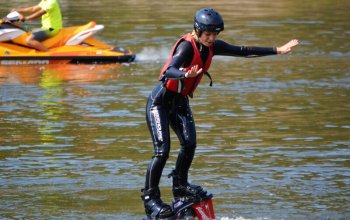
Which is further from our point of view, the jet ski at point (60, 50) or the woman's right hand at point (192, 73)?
the jet ski at point (60, 50)

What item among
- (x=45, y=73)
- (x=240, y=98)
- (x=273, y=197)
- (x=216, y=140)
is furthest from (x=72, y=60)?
(x=273, y=197)

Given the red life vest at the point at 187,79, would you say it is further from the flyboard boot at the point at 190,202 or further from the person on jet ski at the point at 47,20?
the person on jet ski at the point at 47,20

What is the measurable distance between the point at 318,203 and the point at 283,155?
257 centimetres

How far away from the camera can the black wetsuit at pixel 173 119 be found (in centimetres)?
923

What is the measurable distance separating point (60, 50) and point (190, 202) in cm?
1369

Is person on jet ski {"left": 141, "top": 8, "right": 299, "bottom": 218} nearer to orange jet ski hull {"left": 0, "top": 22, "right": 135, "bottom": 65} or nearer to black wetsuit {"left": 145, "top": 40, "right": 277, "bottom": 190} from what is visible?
black wetsuit {"left": 145, "top": 40, "right": 277, "bottom": 190}

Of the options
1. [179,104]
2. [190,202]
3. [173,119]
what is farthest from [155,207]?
[179,104]

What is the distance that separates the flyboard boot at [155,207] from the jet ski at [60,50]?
1331cm

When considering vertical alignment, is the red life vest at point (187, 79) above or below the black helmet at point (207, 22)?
below

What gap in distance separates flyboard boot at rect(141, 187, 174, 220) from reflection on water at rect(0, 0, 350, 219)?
56 centimetres

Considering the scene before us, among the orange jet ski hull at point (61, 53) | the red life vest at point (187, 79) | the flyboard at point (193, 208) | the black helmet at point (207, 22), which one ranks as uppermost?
the black helmet at point (207, 22)

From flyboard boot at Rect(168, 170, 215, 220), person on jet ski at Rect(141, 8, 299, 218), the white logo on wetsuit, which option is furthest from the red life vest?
flyboard boot at Rect(168, 170, 215, 220)

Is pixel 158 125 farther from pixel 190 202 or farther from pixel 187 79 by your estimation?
pixel 190 202

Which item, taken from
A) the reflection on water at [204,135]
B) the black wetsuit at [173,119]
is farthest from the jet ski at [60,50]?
the black wetsuit at [173,119]
